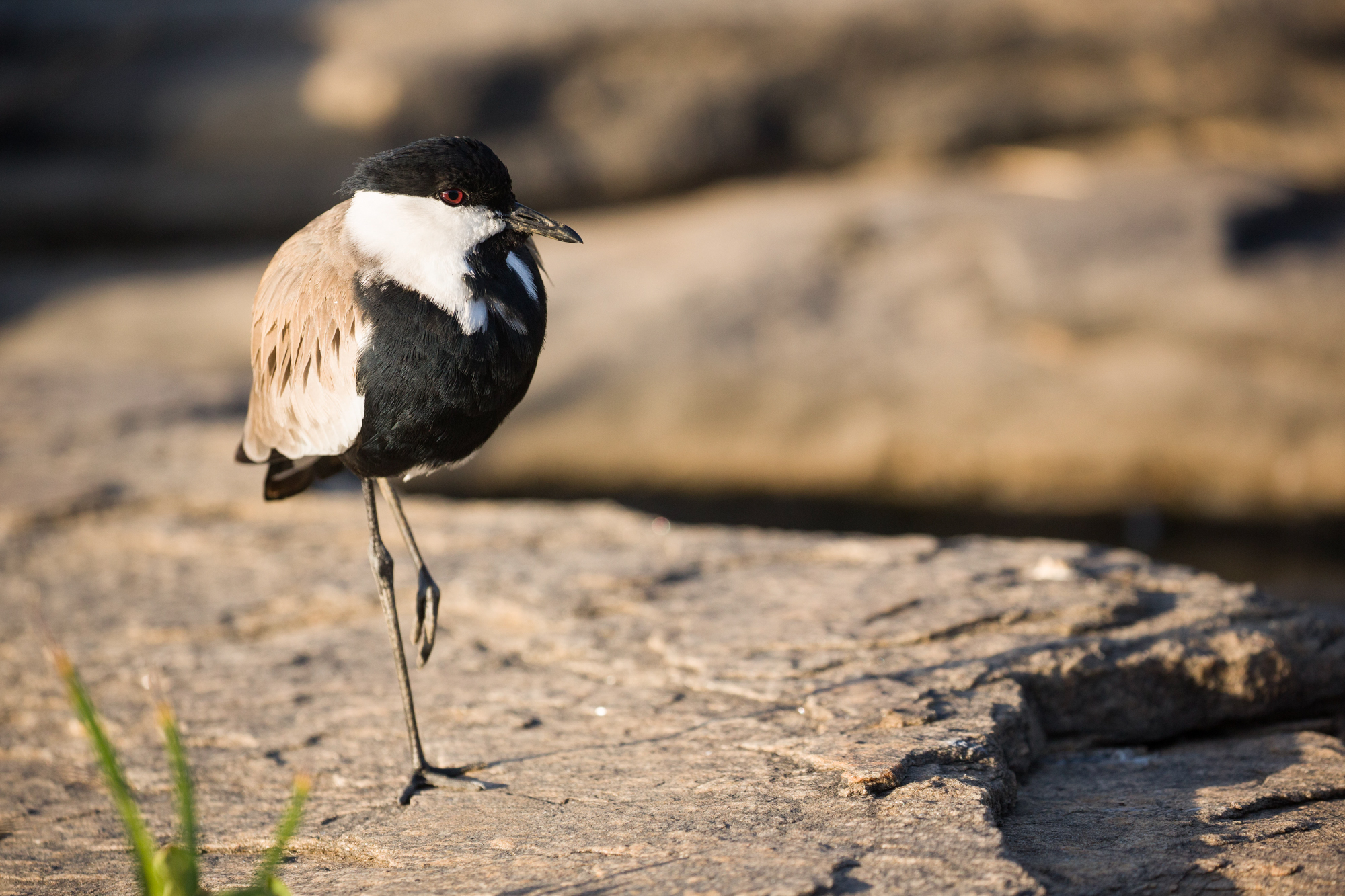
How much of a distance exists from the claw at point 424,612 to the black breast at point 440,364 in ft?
1.56

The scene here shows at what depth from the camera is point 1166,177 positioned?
7.61 m

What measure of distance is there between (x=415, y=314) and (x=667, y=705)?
136cm

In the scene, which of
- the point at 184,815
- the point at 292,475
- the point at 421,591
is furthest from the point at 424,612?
the point at 184,815

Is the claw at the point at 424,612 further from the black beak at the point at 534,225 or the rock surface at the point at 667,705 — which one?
the black beak at the point at 534,225

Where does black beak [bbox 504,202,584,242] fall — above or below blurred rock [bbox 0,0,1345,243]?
below

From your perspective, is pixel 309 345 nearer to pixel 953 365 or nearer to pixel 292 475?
pixel 292 475

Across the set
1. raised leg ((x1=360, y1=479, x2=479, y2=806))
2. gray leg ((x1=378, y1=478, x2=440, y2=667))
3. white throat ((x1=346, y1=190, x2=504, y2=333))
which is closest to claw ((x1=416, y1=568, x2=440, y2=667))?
gray leg ((x1=378, y1=478, x2=440, y2=667))

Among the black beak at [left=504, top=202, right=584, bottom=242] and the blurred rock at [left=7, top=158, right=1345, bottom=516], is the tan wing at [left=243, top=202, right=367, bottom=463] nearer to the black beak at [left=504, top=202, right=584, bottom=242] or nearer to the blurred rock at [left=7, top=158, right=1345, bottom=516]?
the black beak at [left=504, top=202, right=584, bottom=242]

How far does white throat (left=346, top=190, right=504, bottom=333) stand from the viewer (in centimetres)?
292

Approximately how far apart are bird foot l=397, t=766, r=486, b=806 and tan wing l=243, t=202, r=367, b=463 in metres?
0.92

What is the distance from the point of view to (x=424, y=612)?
11.4ft

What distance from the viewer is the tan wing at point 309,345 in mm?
3035

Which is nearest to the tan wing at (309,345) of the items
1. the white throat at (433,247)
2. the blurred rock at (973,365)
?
the white throat at (433,247)

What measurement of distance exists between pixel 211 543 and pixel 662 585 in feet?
6.72
